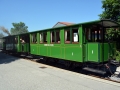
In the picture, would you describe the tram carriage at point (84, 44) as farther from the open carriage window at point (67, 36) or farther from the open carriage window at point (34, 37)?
the open carriage window at point (34, 37)

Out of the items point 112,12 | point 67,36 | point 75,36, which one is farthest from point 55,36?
point 112,12

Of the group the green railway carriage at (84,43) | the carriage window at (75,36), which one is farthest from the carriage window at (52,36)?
the carriage window at (75,36)

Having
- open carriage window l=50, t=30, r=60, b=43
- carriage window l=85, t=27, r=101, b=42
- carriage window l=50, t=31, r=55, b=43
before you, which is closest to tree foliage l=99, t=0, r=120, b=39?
carriage window l=85, t=27, r=101, b=42

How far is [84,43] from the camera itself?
28.7 feet

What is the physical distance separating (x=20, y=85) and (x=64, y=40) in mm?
4536

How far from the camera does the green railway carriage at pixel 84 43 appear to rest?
27.0 ft

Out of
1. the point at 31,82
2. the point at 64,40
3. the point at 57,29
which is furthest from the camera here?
the point at 57,29

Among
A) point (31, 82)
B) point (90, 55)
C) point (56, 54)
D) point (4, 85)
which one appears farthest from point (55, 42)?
point (4, 85)

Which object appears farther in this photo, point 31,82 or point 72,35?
point 72,35

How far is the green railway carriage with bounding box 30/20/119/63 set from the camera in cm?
824

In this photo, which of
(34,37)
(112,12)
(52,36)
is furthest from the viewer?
(34,37)

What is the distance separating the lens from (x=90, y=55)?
8.43 meters

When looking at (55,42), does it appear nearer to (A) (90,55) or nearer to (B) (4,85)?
(A) (90,55)

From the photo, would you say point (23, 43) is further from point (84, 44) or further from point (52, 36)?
point (84, 44)
